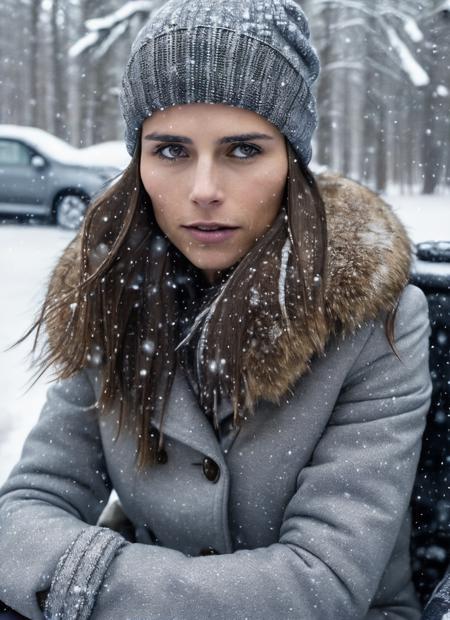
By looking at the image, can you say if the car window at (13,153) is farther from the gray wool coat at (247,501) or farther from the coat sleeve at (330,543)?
the coat sleeve at (330,543)

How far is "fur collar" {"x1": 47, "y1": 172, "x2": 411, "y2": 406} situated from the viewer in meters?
1.48

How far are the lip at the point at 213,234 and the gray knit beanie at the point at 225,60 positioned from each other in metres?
0.26

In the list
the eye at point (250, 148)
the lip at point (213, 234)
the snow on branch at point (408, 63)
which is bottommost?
the lip at point (213, 234)

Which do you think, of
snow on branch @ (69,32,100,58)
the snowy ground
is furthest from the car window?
snow on branch @ (69,32,100,58)

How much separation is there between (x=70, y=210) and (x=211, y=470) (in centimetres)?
941

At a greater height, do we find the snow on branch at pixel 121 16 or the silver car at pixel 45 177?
the snow on branch at pixel 121 16

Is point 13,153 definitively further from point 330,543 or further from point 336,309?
point 330,543

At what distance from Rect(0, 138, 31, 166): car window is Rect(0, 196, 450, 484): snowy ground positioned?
1055 millimetres

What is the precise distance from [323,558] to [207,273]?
0.78 metres

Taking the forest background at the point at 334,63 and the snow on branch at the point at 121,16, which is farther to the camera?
the forest background at the point at 334,63

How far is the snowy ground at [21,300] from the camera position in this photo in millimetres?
3934

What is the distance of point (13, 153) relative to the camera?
36.8 feet

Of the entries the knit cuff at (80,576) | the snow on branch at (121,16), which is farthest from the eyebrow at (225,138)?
the snow on branch at (121,16)

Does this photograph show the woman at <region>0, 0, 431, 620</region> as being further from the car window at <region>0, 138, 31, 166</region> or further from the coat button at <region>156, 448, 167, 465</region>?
the car window at <region>0, 138, 31, 166</region>
